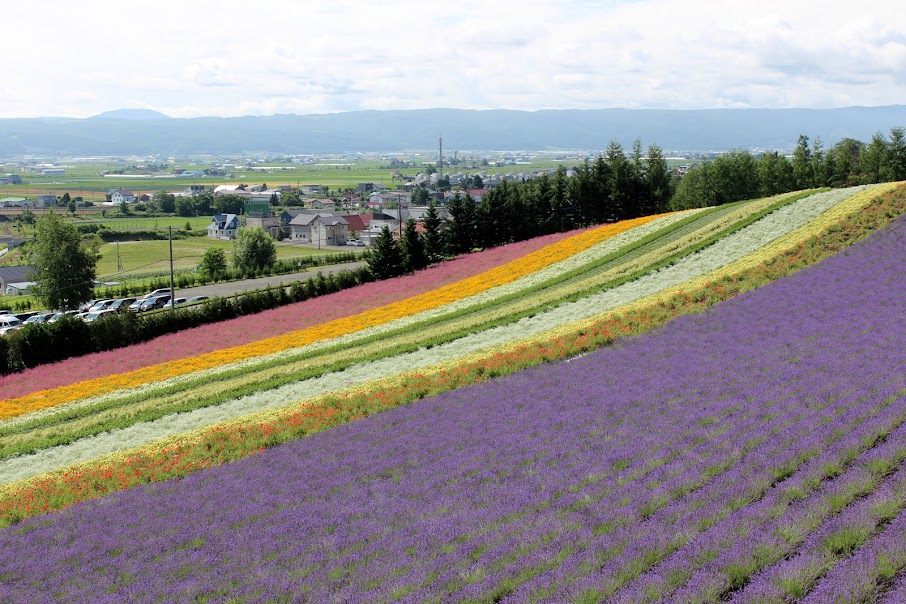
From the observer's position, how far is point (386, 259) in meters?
65.9

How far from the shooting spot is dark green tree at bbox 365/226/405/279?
65562 mm

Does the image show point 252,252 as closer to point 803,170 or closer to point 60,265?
point 60,265

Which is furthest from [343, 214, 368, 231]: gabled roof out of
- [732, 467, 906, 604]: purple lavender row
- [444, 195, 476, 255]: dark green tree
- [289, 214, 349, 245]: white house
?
[732, 467, 906, 604]: purple lavender row

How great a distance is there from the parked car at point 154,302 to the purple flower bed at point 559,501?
180ft

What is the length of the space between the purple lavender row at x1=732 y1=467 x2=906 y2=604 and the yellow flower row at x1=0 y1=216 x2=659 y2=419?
35046 mm

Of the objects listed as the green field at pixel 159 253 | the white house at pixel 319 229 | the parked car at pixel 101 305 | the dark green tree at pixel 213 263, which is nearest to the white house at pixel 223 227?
the green field at pixel 159 253

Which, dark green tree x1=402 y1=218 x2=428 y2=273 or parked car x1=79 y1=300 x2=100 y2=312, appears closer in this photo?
dark green tree x1=402 y1=218 x2=428 y2=273

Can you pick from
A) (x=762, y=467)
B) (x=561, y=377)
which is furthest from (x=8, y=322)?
(x=762, y=467)

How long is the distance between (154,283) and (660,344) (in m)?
78.8

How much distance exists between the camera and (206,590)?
38.4 ft

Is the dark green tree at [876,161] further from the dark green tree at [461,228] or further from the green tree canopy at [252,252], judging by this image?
the green tree canopy at [252,252]

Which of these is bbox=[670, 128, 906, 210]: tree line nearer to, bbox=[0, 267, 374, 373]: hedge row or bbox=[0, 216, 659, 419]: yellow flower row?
bbox=[0, 216, 659, 419]: yellow flower row

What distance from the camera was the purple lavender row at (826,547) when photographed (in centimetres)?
889

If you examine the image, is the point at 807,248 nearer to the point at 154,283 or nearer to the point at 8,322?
the point at 8,322
